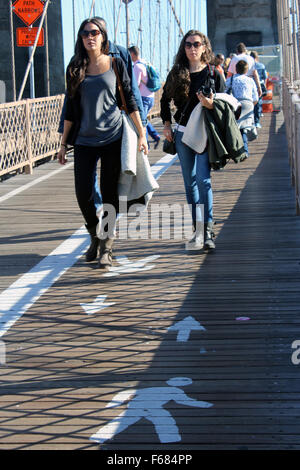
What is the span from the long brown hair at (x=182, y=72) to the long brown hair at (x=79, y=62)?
0.54 metres

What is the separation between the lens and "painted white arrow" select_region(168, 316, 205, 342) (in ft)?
12.0

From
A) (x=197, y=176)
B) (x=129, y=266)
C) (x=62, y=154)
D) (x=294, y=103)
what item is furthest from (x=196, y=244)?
(x=294, y=103)

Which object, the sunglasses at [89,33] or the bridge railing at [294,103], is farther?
the bridge railing at [294,103]

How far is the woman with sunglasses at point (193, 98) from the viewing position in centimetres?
511

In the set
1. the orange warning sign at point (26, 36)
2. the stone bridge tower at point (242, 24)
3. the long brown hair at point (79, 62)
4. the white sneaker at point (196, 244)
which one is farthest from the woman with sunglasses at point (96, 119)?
the stone bridge tower at point (242, 24)

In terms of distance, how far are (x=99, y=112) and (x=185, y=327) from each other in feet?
4.85

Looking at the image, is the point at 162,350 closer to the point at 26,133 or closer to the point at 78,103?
the point at 78,103

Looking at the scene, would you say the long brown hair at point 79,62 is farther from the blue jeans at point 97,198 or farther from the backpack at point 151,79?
the backpack at point 151,79

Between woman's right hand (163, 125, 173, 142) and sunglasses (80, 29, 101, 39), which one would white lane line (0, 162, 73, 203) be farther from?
sunglasses (80, 29, 101, 39)

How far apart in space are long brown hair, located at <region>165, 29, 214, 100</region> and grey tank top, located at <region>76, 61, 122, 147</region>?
0.43m

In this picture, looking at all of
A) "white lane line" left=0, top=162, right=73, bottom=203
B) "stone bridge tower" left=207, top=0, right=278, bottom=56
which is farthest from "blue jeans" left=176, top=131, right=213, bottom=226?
"stone bridge tower" left=207, top=0, right=278, bottom=56

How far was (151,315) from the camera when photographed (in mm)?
4031
